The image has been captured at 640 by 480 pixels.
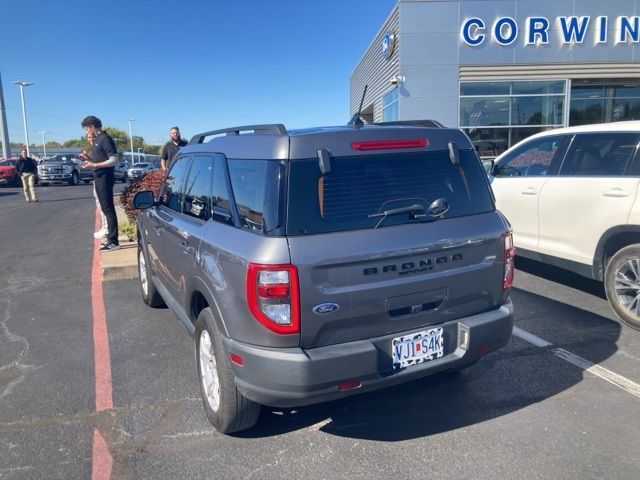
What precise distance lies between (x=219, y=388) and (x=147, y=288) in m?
2.83

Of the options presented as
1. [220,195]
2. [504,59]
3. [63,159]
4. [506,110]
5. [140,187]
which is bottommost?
[140,187]

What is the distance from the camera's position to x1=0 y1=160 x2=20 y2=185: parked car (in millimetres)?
28781

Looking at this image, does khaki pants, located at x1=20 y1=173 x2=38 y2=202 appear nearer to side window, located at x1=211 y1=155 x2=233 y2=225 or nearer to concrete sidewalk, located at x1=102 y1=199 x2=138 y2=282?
concrete sidewalk, located at x1=102 y1=199 x2=138 y2=282

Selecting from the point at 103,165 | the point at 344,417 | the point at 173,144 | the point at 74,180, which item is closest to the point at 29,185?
the point at 173,144

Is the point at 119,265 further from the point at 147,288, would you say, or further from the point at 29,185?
the point at 29,185

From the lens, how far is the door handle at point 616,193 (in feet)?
16.5

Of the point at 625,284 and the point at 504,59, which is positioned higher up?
the point at 504,59

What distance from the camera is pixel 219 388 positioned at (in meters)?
3.17

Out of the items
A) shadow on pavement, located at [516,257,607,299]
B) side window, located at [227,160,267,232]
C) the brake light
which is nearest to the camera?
side window, located at [227,160,267,232]

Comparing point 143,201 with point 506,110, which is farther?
point 506,110

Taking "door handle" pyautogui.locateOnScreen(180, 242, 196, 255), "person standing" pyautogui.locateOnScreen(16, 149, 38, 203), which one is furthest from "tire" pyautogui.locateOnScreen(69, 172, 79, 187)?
"door handle" pyautogui.locateOnScreen(180, 242, 196, 255)

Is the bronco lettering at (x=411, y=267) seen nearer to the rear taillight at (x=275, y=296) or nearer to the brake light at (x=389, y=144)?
the rear taillight at (x=275, y=296)

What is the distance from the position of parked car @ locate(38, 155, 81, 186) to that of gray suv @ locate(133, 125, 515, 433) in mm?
29396

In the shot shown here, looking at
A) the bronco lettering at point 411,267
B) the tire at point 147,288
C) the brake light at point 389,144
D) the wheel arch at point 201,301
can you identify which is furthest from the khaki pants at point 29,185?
the bronco lettering at point 411,267
